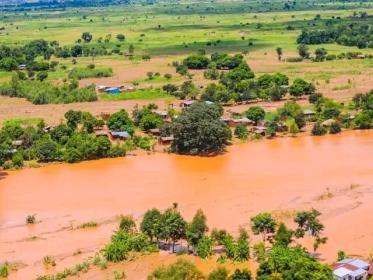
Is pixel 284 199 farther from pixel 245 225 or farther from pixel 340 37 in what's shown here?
pixel 340 37

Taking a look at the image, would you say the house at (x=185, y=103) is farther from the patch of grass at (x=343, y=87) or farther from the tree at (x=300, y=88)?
the patch of grass at (x=343, y=87)

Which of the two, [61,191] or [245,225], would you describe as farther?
[61,191]

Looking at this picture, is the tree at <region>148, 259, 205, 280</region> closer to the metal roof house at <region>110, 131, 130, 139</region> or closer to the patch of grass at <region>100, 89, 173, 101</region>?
the metal roof house at <region>110, 131, 130, 139</region>

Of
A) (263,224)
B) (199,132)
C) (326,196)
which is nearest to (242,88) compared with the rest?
(199,132)

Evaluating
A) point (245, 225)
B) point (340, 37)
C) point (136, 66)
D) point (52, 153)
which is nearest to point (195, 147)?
point (52, 153)

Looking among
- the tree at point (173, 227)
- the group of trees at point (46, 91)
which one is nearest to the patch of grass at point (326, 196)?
the tree at point (173, 227)

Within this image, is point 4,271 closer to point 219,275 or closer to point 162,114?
point 219,275
